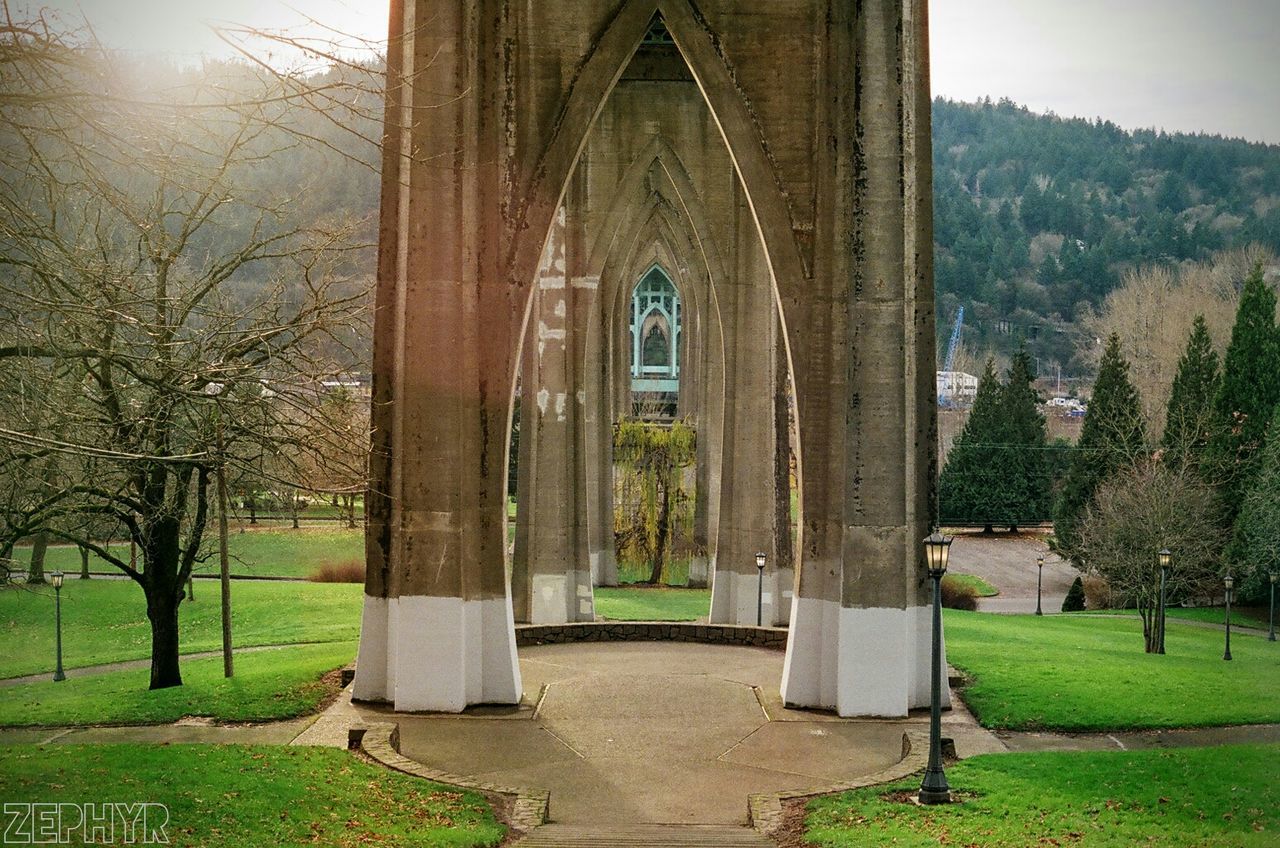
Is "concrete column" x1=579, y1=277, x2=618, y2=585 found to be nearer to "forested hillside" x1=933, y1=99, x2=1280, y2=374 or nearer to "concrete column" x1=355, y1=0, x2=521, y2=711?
"concrete column" x1=355, y1=0, x2=521, y2=711

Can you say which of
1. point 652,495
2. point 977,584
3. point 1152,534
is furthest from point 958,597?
point 1152,534

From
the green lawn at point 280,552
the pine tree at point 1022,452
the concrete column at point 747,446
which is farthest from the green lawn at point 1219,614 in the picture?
the green lawn at point 280,552

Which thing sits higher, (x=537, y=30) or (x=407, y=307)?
(x=537, y=30)

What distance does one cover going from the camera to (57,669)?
27.5 meters

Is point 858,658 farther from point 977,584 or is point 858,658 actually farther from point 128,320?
point 977,584

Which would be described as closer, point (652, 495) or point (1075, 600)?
point (652, 495)

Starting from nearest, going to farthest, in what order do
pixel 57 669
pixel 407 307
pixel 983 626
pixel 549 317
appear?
1. pixel 407 307
2. pixel 57 669
3. pixel 549 317
4. pixel 983 626

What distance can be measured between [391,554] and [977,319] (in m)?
115

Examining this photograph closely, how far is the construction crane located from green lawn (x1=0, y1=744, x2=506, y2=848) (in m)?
90.5

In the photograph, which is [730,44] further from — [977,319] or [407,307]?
[977,319]

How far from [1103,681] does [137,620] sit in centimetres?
2432

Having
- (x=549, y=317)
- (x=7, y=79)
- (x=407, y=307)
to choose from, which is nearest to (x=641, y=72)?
(x=549, y=317)

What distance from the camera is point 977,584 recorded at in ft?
186

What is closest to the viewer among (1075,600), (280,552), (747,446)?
(747,446)
